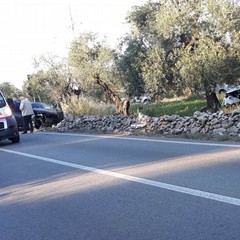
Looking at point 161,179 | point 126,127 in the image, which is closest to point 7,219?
point 161,179

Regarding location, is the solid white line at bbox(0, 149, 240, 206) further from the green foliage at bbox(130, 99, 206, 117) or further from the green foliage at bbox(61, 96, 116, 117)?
the green foliage at bbox(61, 96, 116, 117)

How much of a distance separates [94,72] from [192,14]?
645 cm

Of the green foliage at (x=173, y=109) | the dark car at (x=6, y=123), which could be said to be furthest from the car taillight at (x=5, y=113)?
the green foliage at (x=173, y=109)

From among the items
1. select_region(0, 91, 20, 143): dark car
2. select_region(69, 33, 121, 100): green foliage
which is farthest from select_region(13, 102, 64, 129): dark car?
select_region(0, 91, 20, 143): dark car

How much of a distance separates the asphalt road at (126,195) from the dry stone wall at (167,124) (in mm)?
1743

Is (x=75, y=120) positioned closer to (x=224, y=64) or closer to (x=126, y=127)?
(x=126, y=127)

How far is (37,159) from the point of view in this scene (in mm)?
10430

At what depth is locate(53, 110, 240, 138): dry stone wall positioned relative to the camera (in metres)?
12.0

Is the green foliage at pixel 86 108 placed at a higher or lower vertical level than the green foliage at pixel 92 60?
lower

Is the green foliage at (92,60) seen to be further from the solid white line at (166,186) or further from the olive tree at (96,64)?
the solid white line at (166,186)

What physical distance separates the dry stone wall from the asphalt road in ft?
5.72

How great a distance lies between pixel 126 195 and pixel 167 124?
7984 mm

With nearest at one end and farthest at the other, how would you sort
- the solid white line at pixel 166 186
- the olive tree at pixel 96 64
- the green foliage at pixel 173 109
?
the solid white line at pixel 166 186 → the green foliage at pixel 173 109 → the olive tree at pixel 96 64

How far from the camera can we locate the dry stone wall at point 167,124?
11969mm
